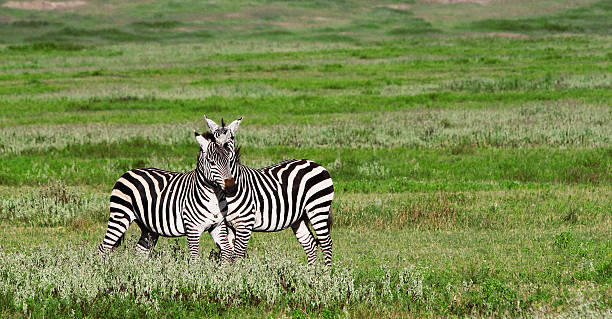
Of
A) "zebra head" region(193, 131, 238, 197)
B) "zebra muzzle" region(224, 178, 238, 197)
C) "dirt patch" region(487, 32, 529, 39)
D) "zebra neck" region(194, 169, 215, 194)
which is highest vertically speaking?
"zebra head" region(193, 131, 238, 197)

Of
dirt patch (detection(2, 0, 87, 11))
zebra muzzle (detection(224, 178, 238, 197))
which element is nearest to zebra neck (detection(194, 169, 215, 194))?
zebra muzzle (detection(224, 178, 238, 197))

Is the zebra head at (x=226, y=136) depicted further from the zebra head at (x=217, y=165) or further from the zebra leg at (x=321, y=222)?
the zebra leg at (x=321, y=222)

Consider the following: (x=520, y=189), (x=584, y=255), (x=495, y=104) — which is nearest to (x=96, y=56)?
(x=495, y=104)

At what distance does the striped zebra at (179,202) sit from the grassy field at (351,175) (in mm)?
478

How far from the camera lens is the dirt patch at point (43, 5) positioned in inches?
5251

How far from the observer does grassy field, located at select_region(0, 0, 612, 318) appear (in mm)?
9438

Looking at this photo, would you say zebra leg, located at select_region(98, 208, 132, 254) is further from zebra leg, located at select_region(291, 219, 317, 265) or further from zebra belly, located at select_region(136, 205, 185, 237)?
zebra leg, located at select_region(291, 219, 317, 265)

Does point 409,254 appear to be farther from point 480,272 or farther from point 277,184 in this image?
point 277,184

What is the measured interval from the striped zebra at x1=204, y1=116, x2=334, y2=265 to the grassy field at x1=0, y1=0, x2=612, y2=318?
584 mm

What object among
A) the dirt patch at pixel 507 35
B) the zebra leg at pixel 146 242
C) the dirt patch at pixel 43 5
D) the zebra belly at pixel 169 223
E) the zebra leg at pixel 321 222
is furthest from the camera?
the dirt patch at pixel 43 5

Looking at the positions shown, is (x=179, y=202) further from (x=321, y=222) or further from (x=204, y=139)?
(x=321, y=222)

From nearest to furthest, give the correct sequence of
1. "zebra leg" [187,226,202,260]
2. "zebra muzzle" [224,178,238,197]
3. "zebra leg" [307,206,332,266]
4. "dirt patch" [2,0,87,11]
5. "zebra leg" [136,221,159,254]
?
"zebra muzzle" [224,178,238,197]
"zebra leg" [187,226,202,260]
"zebra leg" [307,206,332,266]
"zebra leg" [136,221,159,254]
"dirt patch" [2,0,87,11]

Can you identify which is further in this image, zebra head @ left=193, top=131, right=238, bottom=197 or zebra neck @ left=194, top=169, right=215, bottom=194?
zebra neck @ left=194, top=169, right=215, bottom=194

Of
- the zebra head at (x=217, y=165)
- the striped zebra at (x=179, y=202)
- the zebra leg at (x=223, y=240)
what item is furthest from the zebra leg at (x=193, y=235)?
the zebra head at (x=217, y=165)
